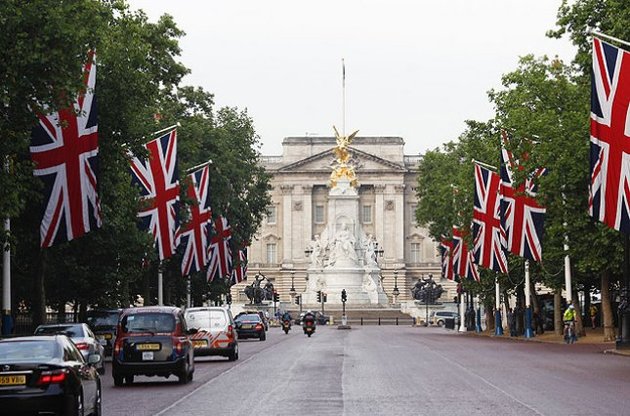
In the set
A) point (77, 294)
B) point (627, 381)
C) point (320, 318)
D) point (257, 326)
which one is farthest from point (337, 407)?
point (320, 318)

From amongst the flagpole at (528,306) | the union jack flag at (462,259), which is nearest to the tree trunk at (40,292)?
the flagpole at (528,306)

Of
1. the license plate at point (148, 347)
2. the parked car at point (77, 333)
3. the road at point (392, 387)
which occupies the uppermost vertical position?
the parked car at point (77, 333)

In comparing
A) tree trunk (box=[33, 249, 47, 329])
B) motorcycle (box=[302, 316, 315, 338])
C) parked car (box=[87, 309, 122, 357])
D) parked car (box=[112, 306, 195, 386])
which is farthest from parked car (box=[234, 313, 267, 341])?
parked car (box=[112, 306, 195, 386])

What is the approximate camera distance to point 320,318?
133 m

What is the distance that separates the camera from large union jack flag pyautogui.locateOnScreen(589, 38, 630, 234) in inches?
1553

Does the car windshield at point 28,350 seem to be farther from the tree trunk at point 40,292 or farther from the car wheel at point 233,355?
the car wheel at point 233,355

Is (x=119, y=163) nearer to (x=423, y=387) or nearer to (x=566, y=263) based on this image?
(x=423, y=387)

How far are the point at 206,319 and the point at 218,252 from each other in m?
29.4

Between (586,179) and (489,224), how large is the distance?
40.4 ft

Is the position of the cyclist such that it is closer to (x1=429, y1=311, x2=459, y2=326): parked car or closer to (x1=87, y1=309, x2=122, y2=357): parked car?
(x1=87, y1=309, x2=122, y2=357): parked car

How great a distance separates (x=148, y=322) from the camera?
1384 inches

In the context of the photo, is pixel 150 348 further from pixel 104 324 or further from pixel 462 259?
pixel 462 259

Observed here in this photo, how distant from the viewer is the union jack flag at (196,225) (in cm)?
6550

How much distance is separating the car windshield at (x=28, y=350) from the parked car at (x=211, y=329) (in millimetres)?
25024
